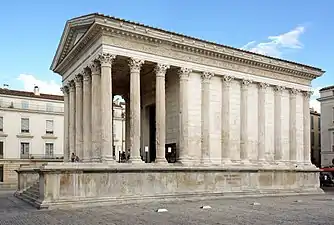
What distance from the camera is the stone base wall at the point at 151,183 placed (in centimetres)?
1927

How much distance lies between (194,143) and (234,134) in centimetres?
361

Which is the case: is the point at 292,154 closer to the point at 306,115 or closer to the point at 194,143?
the point at 306,115

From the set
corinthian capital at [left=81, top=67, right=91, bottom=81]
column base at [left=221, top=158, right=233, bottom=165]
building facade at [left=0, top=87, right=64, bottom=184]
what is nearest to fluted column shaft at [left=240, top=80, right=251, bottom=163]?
column base at [left=221, top=158, right=233, bottom=165]

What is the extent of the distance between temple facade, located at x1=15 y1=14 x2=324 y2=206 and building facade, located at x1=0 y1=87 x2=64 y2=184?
2237 cm

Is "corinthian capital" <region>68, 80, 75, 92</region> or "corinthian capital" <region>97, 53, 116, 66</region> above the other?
"corinthian capital" <region>97, 53, 116, 66</region>

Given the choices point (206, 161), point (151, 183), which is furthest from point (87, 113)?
point (206, 161)

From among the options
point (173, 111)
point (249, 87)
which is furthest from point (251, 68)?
point (173, 111)

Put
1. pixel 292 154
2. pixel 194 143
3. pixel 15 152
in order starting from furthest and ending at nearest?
pixel 15 152, pixel 292 154, pixel 194 143

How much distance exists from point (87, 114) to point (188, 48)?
738cm

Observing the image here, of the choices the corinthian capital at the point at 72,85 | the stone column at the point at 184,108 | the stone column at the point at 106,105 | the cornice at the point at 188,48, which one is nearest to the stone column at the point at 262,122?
the cornice at the point at 188,48

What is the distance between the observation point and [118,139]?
5975 cm

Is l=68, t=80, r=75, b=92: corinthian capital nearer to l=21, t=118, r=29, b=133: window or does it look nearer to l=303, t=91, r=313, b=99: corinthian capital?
l=303, t=91, r=313, b=99: corinthian capital

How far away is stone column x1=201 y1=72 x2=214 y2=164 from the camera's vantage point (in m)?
26.1

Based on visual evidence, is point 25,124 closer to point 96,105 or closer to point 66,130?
point 66,130
